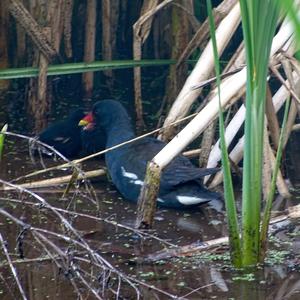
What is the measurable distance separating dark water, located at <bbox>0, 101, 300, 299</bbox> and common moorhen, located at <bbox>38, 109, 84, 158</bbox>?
0.71m

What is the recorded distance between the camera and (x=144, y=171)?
3998 millimetres

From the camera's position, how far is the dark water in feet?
8.84

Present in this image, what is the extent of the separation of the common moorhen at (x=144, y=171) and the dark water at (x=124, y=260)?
0.08m

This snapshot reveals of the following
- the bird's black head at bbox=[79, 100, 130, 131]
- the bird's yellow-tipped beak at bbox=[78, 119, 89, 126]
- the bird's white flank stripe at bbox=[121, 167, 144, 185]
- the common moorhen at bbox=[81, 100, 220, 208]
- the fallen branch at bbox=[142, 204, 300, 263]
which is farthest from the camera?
the bird's yellow-tipped beak at bbox=[78, 119, 89, 126]

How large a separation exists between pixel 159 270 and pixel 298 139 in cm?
230


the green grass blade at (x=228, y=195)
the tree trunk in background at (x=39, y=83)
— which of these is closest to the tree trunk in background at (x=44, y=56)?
the tree trunk in background at (x=39, y=83)

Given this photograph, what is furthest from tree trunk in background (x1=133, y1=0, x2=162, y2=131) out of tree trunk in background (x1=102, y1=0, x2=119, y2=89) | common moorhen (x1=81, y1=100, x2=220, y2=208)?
tree trunk in background (x1=102, y1=0, x2=119, y2=89)

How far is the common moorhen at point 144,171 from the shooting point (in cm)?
387

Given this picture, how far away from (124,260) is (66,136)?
69.0 inches

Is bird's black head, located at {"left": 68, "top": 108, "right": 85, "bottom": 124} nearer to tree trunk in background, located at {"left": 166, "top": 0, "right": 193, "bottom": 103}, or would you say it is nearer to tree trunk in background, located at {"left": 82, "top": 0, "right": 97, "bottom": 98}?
tree trunk in background, located at {"left": 82, "top": 0, "right": 97, "bottom": 98}

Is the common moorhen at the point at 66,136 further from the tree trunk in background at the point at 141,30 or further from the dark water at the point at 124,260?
the dark water at the point at 124,260

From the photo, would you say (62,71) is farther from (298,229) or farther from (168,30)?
(298,229)

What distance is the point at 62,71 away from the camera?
486cm

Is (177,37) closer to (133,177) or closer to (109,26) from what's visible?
(109,26)
